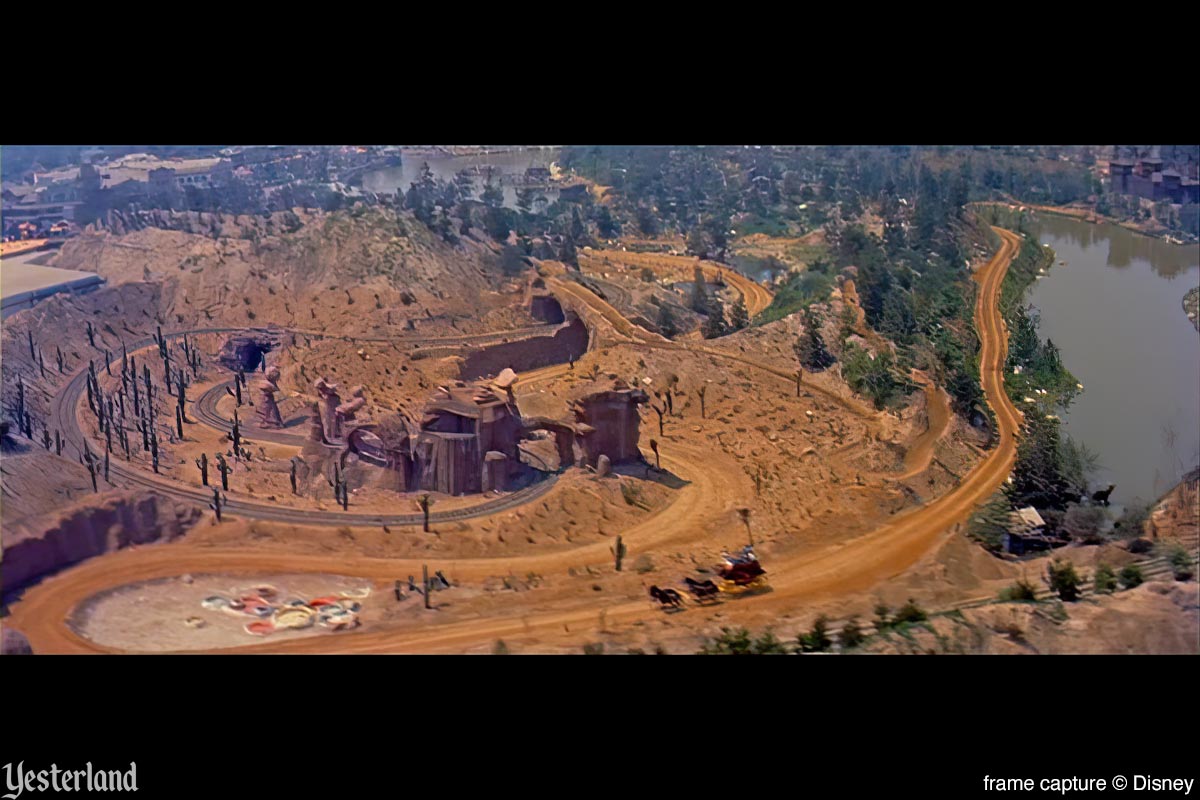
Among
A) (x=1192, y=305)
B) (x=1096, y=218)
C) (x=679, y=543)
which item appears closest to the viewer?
(x=679, y=543)

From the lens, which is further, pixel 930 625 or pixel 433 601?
pixel 433 601

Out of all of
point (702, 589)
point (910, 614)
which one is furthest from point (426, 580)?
point (910, 614)

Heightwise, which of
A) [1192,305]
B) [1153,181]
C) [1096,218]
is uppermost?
[1153,181]

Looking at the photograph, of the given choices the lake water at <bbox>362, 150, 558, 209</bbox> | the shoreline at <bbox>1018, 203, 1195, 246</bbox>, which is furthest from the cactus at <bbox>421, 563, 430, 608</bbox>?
the shoreline at <bbox>1018, 203, 1195, 246</bbox>

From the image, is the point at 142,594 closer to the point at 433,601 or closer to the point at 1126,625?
the point at 433,601

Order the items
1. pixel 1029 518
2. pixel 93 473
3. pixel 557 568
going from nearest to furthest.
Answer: pixel 557 568
pixel 1029 518
pixel 93 473

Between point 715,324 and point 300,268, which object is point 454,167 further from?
point 715,324

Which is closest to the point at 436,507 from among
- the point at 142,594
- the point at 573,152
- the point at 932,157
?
the point at 142,594
